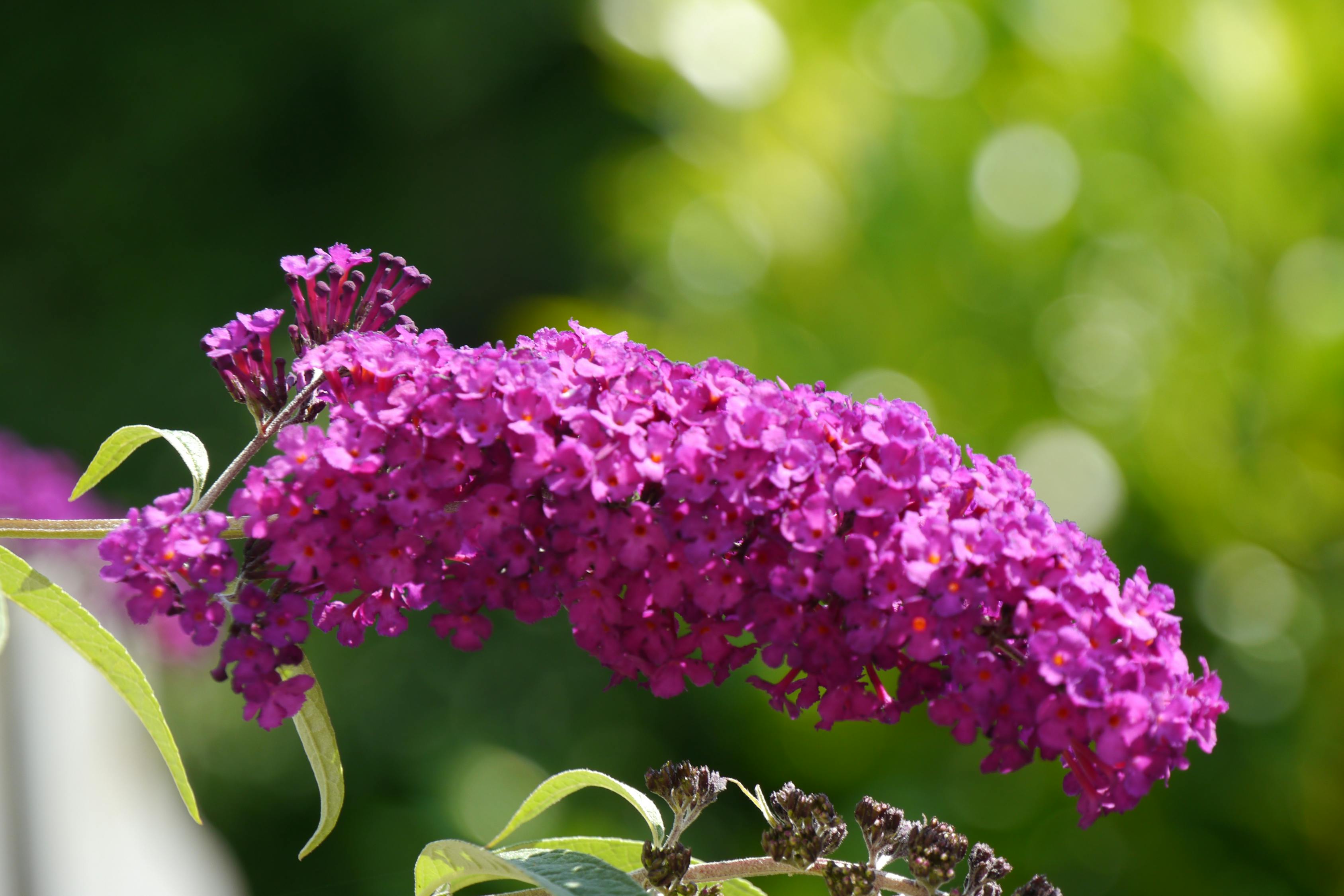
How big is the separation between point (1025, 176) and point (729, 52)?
893 millimetres

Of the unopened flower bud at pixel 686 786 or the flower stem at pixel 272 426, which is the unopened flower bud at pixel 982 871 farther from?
the flower stem at pixel 272 426

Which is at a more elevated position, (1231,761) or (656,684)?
(1231,761)

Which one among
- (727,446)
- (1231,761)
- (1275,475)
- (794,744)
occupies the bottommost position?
(727,446)

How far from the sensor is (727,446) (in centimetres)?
74

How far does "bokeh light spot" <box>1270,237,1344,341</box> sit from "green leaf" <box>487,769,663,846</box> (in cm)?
269

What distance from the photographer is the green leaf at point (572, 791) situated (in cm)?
79

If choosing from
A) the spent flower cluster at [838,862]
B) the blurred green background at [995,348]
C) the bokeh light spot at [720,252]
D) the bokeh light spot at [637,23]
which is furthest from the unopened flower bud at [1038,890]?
the bokeh light spot at [637,23]

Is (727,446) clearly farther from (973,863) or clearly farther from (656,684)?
(973,863)

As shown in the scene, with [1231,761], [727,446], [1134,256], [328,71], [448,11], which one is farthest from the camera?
[328,71]

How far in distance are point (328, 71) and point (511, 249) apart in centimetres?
109

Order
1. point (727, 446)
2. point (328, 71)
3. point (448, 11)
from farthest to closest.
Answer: point (328, 71), point (448, 11), point (727, 446)

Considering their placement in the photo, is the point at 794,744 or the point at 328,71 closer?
the point at 794,744

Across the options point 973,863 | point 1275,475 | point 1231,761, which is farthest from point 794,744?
point 973,863

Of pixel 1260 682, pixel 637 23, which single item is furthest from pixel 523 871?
pixel 637 23
